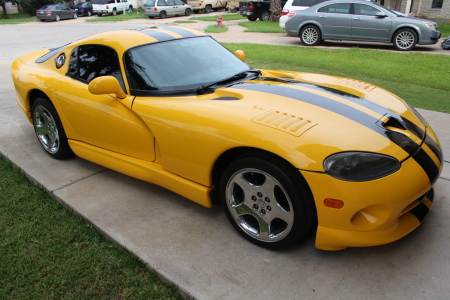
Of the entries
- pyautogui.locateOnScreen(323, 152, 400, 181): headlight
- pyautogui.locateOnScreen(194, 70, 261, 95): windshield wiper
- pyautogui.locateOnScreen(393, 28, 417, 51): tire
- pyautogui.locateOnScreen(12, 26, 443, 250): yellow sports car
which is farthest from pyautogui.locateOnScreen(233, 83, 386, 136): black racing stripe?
pyautogui.locateOnScreen(393, 28, 417, 51): tire

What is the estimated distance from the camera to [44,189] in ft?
12.0

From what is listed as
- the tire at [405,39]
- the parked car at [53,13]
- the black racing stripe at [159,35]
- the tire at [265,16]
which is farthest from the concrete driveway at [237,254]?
the parked car at [53,13]

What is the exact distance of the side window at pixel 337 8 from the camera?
12023 mm

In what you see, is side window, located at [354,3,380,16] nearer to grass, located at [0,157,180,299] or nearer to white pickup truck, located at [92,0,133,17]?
grass, located at [0,157,180,299]

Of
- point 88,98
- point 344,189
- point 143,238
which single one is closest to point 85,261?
point 143,238

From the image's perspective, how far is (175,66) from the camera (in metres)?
3.34

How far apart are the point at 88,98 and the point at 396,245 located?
109 inches

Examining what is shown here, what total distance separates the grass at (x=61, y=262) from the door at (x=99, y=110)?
0.71 meters

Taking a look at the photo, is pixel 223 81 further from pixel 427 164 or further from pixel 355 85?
pixel 427 164

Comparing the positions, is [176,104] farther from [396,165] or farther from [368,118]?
[396,165]

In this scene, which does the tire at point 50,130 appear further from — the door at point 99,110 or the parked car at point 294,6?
the parked car at point 294,6

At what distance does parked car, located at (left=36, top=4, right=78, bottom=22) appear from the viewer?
29250mm

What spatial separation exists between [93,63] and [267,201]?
7.25 ft

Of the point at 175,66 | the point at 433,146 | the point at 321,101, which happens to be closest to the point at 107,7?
the point at 175,66
